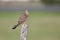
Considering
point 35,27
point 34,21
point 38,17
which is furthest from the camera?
point 38,17

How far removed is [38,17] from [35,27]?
2927 mm

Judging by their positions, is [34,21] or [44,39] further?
[34,21]

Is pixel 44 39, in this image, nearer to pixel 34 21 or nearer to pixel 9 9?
pixel 34 21

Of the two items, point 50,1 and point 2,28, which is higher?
point 50,1

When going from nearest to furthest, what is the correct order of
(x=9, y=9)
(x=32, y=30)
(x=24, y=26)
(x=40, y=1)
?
(x=24, y=26)
(x=32, y=30)
(x=9, y=9)
(x=40, y=1)

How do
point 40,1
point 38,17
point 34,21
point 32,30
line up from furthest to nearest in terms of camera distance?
point 40,1 < point 38,17 < point 34,21 < point 32,30

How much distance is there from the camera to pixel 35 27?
11406mm

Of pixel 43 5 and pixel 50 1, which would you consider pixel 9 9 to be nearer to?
pixel 43 5

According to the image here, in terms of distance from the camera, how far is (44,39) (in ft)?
28.0

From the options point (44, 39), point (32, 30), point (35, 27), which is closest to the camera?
point (44, 39)

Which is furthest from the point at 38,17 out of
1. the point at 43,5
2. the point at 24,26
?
the point at 24,26

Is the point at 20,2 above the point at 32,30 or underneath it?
above

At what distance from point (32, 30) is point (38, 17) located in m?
3.66

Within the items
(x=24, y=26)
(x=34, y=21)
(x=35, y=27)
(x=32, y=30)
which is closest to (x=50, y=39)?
(x=32, y=30)
